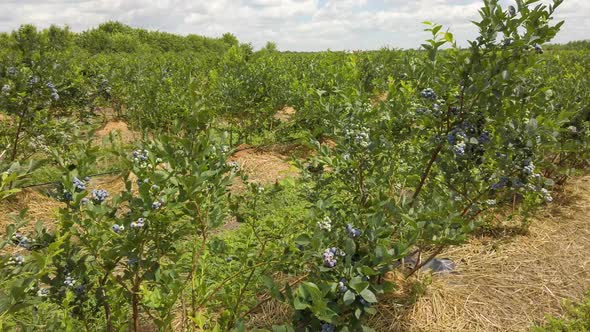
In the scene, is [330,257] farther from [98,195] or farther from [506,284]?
[506,284]

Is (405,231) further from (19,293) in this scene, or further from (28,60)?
(28,60)

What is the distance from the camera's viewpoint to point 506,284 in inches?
123

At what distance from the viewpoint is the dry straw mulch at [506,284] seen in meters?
2.71

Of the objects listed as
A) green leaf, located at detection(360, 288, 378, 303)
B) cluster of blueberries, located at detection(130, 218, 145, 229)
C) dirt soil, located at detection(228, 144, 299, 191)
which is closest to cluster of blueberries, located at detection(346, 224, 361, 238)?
green leaf, located at detection(360, 288, 378, 303)

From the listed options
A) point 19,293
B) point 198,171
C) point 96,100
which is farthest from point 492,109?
point 96,100

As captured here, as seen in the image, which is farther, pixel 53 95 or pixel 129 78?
pixel 129 78

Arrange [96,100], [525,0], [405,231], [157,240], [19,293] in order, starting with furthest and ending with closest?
[96,100] → [405,231] → [525,0] → [157,240] → [19,293]

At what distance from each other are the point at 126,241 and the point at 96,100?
8.15 meters

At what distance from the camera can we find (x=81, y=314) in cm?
184

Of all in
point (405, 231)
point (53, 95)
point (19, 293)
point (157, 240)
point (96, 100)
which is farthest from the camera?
point (96, 100)

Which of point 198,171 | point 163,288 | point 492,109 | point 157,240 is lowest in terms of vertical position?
point 163,288

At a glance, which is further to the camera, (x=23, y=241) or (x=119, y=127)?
(x=119, y=127)

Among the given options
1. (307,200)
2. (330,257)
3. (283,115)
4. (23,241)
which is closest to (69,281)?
(23,241)

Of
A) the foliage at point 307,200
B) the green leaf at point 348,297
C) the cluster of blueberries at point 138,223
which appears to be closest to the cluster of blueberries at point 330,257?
the foliage at point 307,200
